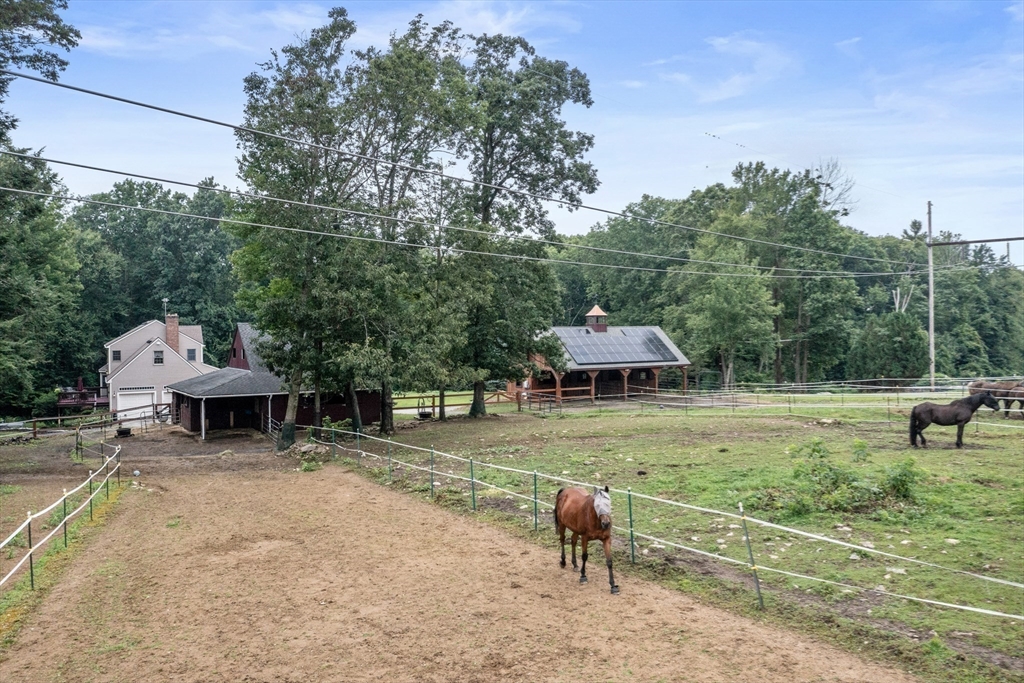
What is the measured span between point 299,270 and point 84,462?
442 inches

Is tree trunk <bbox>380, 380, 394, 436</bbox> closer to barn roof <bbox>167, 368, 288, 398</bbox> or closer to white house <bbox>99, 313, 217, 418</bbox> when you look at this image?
barn roof <bbox>167, 368, 288, 398</bbox>

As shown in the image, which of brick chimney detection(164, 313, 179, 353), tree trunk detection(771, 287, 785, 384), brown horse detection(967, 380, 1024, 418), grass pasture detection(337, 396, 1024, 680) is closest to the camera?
grass pasture detection(337, 396, 1024, 680)

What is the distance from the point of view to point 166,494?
751 inches

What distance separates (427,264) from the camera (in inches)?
1129

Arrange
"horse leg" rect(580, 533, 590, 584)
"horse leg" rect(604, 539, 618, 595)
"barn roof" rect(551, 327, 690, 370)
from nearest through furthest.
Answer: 1. "horse leg" rect(604, 539, 618, 595)
2. "horse leg" rect(580, 533, 590, 584)
3. "barn roof" rect(551, 327, 690, 370)

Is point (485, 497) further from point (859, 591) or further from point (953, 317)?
point (953, 317)

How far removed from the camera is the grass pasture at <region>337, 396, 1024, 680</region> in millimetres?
8094

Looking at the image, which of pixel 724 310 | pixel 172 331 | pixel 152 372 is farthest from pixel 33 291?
pixel 724 310

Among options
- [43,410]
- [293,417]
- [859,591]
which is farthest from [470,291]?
[43,410]

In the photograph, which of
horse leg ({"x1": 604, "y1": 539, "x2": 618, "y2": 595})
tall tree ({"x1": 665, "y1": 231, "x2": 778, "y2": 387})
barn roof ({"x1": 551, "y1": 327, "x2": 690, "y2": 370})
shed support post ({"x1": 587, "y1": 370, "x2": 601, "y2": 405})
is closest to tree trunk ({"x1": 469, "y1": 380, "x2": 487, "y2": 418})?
barn roof ({"x1": 551, "y1": 327, "x2": 690, "y2": 370})

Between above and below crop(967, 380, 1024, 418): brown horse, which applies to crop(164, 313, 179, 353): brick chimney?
above

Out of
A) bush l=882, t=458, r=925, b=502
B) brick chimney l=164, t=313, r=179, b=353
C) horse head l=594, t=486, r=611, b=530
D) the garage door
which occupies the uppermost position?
brick chimney l=164, t=313, r=179, b=353

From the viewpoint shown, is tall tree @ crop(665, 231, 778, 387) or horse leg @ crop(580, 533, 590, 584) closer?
horse leg @ crop(580, 533, 590, 584)

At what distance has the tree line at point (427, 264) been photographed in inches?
994
